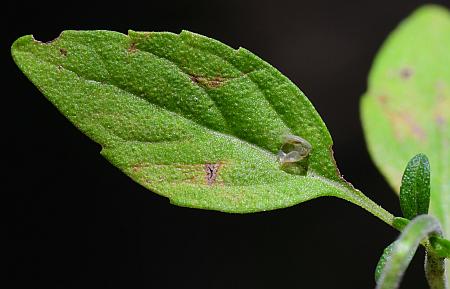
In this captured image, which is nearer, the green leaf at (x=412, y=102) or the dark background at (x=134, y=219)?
the green leaf at (x=412, y=102)

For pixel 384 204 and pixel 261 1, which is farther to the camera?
pixel 261 1

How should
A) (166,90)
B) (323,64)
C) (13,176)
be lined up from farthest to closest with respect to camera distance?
(323,64)
(13,176)
(166,90)

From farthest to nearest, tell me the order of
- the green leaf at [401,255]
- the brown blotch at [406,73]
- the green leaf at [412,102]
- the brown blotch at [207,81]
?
the brown blotch at [406,73], the green leaf at [412,102], the brown blotch at [207,81], the green leaf at [401,255]

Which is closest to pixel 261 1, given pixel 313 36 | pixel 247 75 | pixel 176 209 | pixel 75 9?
pixel 313 36

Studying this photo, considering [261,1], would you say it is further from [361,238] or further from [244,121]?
[244,121]

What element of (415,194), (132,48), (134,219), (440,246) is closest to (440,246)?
(440,246)

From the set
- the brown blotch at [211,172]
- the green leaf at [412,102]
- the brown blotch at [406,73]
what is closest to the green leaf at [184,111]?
→ the brown blotch at [211,172]

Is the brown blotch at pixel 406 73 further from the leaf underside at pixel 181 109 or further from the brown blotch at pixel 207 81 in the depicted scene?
the brown blotch at pixel 207 81

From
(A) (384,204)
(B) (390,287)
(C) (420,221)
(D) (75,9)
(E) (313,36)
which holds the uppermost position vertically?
(E) (313,36)
